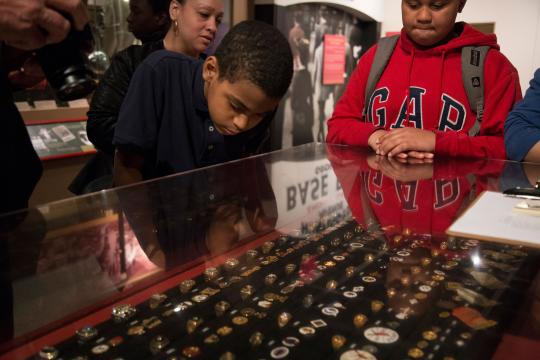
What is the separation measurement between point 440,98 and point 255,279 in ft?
3.41

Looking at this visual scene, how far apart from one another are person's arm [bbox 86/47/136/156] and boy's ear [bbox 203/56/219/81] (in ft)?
1.67

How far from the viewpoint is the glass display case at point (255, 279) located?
44 cm

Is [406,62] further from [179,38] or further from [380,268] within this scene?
[380,268]

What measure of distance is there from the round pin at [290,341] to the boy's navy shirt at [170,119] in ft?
2.59

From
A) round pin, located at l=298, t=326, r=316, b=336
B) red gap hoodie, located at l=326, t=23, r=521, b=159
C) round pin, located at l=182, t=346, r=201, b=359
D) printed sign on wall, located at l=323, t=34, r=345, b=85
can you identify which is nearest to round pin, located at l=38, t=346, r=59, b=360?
round pin, located at l=182, t=346, r=201, b=359

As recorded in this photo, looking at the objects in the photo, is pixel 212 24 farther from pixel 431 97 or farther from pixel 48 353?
pixel 48 353

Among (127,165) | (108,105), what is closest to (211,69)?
(127,165)

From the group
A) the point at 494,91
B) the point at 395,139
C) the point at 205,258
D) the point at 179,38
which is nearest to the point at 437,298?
the point at 205,258

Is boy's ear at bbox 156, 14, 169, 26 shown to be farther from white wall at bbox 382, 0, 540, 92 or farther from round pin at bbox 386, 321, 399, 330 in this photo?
white wall at bbox 382, 0, 540, 92

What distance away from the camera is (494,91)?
1.37m

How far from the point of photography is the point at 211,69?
1147 mm

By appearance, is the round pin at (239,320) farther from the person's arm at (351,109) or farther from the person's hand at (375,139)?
the person's arm at (351,109)

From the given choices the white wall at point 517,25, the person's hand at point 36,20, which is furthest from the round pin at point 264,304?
the white wall at point 517,25

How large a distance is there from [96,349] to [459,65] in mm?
1292
